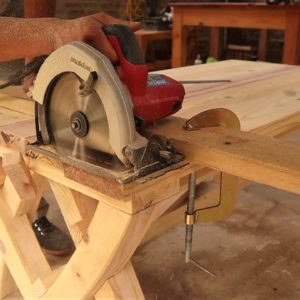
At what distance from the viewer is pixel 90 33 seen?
0.82 m

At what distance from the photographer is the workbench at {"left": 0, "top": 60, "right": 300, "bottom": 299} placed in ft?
Answer: 2.44

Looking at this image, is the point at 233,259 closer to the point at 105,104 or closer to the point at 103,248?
the point at 103,248

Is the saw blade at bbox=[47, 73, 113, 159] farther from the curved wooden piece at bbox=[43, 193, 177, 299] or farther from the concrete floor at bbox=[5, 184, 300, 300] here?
the concrete floor at bbox=[5, 184, 300, 300]

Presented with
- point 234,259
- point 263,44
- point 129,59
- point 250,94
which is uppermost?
point 129,59

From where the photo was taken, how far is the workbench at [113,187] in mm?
743

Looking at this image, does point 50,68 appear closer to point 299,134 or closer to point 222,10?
point 299,134

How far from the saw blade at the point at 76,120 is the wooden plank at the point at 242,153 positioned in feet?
0.41

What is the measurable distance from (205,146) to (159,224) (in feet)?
2.77

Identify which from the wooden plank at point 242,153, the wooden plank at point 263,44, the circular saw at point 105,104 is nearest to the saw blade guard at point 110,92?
the circular saw at point 105,104

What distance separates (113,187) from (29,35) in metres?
0.40

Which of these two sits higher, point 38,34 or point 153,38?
point 38,34

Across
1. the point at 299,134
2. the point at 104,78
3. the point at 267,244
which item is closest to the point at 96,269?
the point at 104,78

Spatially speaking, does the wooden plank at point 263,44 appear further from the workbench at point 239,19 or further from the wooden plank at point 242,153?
the wooden plank at point 242,153

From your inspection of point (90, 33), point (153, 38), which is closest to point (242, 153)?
point (90, 33)
